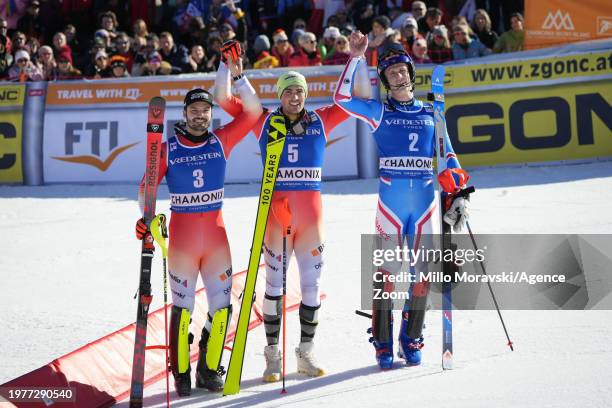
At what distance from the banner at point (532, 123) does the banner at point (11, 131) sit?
20.6ft

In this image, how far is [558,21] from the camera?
46.6 feet

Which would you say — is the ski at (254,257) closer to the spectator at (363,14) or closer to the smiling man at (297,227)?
the smiling man at (297,227)

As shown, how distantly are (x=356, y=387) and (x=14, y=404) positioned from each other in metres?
2.22

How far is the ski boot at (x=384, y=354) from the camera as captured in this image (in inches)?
288

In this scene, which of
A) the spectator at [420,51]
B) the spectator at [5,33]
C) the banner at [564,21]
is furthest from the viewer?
the spectator at [5,33]

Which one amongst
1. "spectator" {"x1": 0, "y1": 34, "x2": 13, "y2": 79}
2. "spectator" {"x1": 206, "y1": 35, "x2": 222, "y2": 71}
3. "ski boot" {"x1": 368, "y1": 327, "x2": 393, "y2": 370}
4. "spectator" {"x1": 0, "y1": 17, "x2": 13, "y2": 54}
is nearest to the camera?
"ski boot" {"x1": 368, "y1": 327, "x2": 393, "y2": 370}

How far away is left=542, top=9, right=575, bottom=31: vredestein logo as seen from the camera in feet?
46.4

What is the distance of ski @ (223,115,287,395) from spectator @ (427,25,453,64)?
7.69 m

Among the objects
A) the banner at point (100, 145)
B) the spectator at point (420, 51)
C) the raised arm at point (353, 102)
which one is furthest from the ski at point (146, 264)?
the spectator at point (420, 51)

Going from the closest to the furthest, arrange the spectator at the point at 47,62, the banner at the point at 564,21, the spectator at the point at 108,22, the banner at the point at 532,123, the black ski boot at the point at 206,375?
the black ski boot at the point at 206,375 → the banner at the point at 532,123 → the banner at the point at 564,21 → the spectator at the point at 47,62 → the spectator at the point at 108,22

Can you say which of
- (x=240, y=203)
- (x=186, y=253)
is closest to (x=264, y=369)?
(x=186, y=253)

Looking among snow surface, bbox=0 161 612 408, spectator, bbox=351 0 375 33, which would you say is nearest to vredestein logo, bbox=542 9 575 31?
snow surface, bbox=0 161 612 408

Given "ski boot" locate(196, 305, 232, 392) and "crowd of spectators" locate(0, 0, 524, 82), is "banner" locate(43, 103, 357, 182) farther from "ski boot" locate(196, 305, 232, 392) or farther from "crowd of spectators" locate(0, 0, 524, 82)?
"ski boot" locate(196, 305, 232, 392)

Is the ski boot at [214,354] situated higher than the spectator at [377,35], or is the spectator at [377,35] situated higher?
the spectator at [377,35]
